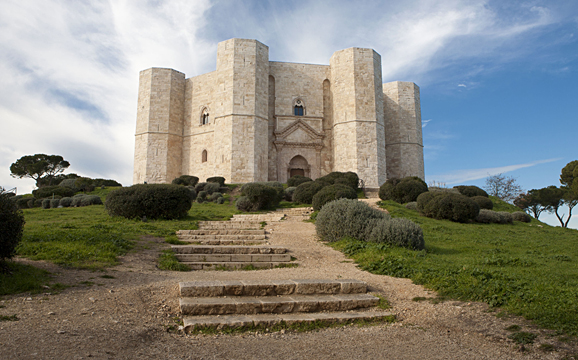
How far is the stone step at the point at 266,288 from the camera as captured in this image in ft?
15.5

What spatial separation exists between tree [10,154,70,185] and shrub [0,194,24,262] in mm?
35049

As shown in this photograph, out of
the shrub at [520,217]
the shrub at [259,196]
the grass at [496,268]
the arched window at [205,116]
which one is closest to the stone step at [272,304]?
the grass at [496,268]

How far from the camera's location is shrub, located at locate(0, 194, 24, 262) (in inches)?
197

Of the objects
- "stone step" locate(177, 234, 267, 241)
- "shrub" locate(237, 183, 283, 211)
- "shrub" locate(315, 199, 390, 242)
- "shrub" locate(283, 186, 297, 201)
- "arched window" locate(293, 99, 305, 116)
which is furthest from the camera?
"arched window" locate(293, 99, 305, 116)

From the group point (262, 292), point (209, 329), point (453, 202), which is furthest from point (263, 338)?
point (453, 202)

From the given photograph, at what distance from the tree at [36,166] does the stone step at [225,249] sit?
33891mm

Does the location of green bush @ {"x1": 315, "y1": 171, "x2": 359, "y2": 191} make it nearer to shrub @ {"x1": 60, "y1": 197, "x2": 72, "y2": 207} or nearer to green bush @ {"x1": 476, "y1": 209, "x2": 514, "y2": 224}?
green bush @ {"x1": 476, "y1": 209, "x2": 514, "y2": 224}

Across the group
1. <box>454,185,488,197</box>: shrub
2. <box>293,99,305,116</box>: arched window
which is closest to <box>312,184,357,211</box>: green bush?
<box>454,185,488,197</box>: shrub

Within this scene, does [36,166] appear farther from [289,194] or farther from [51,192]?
[289,194]

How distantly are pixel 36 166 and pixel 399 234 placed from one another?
3772cm

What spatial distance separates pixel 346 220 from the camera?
9492mm

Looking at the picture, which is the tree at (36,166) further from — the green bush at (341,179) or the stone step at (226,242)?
the stone step at (226,242)

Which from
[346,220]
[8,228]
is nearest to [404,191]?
[346,220]

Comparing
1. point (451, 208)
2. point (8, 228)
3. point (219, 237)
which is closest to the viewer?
point (8, 228)
